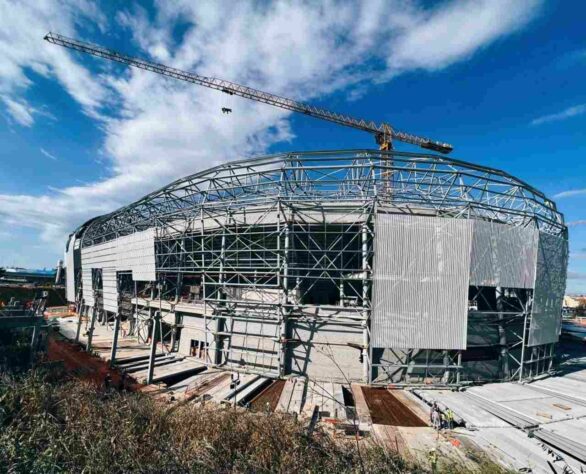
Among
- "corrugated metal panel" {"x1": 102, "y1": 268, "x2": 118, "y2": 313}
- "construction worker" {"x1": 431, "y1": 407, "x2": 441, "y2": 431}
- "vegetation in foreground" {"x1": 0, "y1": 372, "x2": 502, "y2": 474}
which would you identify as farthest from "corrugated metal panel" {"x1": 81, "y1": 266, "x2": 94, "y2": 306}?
"construction worker" {"x1": 431, "y1": 407, "x2": 441, "y2": 431}

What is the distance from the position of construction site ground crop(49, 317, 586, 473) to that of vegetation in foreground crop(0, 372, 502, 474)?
4.80 ft

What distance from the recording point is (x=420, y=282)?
Answer: 17734 mm

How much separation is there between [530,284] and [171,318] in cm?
2558

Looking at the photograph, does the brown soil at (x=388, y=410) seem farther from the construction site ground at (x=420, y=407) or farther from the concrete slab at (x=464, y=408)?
the concrete slab at (x=464, y=408)

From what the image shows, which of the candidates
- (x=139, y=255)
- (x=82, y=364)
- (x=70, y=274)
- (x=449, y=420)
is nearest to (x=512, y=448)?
(x=449, y=420)

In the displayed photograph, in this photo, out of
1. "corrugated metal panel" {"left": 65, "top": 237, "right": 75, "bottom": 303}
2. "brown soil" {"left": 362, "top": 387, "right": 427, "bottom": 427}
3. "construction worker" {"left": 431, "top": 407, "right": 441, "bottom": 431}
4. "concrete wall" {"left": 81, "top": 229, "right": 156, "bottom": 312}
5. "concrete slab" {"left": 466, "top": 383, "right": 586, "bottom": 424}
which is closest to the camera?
"construction worker" {"left": 431, "top": 407, "right": 441, "bottom": 431}

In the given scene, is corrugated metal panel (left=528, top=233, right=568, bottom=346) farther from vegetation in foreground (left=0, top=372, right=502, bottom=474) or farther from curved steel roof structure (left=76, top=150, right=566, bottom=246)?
vegetation in foreground (left=0, top=372, right=502, bottom=474)

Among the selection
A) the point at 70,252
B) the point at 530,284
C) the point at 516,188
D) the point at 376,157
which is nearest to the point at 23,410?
the point at 376,157

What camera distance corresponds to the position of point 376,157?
20094mm

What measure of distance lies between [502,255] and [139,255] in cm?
2720

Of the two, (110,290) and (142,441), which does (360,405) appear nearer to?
(142,441)

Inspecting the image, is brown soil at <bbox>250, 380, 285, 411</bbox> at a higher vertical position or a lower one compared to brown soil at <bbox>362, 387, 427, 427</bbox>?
lower

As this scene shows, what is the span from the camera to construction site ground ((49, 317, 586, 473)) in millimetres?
11117

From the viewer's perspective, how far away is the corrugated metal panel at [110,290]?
27553 millimetres
